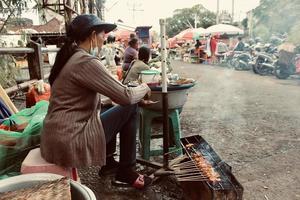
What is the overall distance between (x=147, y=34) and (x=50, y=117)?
26.3 metres

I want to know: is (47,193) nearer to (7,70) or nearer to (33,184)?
(33,184)

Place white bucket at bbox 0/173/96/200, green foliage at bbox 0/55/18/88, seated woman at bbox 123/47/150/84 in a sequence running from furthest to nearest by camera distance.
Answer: green foliage at bbox 0/55/18/88, seated woman at bbox 123/47/150/84, white bucket at bbox 0/173/96/200

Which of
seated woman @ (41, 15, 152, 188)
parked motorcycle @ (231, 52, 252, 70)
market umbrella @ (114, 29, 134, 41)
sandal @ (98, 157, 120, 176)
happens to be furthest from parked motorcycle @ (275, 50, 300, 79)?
market umbrella @ (114, 29, 134, 41)

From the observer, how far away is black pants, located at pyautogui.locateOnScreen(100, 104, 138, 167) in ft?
10.2

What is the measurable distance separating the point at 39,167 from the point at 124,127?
3.44ft

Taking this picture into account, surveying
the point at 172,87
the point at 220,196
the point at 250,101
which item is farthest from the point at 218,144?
the point at 250,101

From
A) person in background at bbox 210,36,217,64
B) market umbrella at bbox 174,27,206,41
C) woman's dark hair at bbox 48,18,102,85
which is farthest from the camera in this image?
market umbrella at bbox 174,27,206,41

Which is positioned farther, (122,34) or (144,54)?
(122,34)

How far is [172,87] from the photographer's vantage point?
Result: 12.0ft

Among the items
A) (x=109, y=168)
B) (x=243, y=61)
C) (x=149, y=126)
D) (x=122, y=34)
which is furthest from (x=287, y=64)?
(x=122, y=34)

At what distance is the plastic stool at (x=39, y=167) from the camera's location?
7.89 ft

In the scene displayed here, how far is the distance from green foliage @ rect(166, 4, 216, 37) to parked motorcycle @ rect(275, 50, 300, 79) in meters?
48.9

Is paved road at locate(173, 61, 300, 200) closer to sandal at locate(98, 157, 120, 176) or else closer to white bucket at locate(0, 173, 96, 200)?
sandal at locate(98, 157, 120, 176)

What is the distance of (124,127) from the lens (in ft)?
10.7
